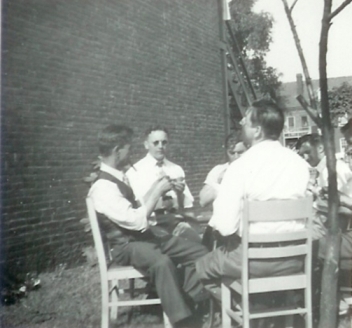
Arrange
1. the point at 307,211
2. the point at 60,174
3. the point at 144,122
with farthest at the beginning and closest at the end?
the point at 144,122, the point at 60,174, the point at 307,211

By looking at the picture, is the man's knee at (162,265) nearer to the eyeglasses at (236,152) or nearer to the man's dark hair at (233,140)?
the eyeglasses at (236,152)

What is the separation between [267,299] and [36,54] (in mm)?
2942

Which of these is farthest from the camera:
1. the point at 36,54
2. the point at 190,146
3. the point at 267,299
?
the point at 190,146

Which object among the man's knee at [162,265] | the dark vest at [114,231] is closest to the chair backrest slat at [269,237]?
the man's knee at [162,265]

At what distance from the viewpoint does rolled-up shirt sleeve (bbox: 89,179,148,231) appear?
8.75ft

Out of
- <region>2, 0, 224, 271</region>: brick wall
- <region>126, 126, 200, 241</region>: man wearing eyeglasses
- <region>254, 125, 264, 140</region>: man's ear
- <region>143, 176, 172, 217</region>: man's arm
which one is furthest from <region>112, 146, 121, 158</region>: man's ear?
<region>2, 0, 224, 271</region>: brick wall

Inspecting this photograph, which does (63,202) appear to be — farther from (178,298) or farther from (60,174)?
(178,298)

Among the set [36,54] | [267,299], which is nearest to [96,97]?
[36,54]

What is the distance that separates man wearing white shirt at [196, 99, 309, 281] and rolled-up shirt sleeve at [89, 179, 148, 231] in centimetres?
51

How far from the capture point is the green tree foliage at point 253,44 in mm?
11991

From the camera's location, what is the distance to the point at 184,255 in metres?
2.86

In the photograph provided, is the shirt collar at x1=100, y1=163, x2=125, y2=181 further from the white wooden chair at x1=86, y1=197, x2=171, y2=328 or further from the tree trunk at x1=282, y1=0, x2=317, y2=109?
the tree trunk at x1=282, y1=0, x2=317, y2=109

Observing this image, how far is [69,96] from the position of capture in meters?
4.66

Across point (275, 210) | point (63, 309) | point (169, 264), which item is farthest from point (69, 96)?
point (275, 210)
